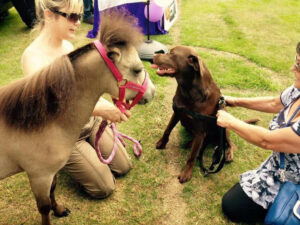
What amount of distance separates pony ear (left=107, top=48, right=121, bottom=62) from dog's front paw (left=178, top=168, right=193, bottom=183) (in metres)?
1.81

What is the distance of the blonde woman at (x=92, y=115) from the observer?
233 cm

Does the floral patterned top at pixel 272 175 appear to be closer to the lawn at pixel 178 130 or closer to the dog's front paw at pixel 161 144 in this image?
the lawn at pixel 178 130

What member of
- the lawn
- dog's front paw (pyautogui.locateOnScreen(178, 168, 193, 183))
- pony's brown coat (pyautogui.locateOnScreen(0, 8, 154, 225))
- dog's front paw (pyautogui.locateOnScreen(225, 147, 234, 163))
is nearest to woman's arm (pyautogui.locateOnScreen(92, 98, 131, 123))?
pony's brown coat (pyautogui.locateOnScreen(0, 8, 154, 225))

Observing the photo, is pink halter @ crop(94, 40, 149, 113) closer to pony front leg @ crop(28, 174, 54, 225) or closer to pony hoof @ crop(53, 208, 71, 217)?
pony front leg @ crop(28, 174, 54, 225)

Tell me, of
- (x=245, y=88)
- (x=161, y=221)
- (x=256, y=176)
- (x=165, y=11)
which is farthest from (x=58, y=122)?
(x=165, y=11)

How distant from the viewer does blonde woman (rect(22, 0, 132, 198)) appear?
2.33m

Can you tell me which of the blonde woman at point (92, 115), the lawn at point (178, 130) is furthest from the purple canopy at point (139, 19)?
the blonde woman at point (92, 115)

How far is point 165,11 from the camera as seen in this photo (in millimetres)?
6262

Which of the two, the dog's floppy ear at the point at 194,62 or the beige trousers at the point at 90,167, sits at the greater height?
the dog's floppy ear at the point at 194,62

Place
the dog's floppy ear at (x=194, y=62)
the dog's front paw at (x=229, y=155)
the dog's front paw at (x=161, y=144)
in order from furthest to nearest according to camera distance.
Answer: the dog's front paw at (x=161, y=144)
the dog's front paw at (x=229, y=155)
the dog's floppy ear at (x=194, y=62)

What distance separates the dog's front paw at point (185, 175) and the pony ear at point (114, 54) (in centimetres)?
181

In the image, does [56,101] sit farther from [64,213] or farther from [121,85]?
[64,213]

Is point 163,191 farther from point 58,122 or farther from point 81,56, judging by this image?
point 81,56

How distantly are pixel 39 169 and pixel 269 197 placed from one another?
2.02 metres
